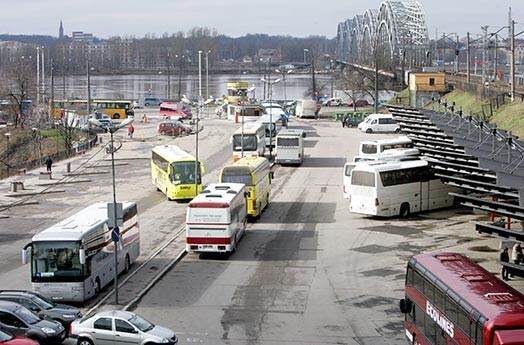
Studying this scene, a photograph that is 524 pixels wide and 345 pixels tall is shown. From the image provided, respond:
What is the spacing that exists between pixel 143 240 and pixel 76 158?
29076 mm

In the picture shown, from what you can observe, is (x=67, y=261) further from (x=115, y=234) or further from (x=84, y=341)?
(x=84, y=341)

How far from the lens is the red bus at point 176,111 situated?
3643 inches

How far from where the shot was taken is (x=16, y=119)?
287ft

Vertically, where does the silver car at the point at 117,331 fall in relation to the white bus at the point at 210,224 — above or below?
below

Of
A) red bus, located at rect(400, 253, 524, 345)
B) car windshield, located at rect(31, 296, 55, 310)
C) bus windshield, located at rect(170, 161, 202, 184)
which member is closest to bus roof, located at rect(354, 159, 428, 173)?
bus windshield, located at rect(170, 161, 202, 184)

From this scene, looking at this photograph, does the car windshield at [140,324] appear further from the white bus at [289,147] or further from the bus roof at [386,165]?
the white bus at [289,147]

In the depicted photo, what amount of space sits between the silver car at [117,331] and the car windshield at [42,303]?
1.90 m

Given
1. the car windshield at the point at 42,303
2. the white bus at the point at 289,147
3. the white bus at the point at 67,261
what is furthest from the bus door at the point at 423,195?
the car windshield at the point at 42,303

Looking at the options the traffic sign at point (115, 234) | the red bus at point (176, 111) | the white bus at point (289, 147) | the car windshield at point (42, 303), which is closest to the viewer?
the car windshield at point (42, 303)

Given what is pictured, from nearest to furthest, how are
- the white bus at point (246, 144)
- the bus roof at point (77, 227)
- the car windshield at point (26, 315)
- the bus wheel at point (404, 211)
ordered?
the car windshield at point (26, 315)
the bus roof at point (77, 227)
the bus wheel at point (404, 211)
the white bus at point (246, 144)

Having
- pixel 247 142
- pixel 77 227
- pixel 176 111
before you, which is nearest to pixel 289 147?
pixel 247 142

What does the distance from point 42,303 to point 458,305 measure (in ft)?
34.5

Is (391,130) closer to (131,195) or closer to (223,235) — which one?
(131,195)

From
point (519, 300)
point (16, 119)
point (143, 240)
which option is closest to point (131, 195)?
point (143, 240)
